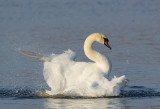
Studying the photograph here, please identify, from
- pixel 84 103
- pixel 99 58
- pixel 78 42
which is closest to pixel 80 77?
pixel 99 58

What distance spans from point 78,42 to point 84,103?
295 inches

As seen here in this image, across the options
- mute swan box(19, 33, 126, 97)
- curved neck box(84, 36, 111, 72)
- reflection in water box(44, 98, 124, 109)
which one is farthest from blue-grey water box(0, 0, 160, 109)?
curved neck box(84, 36, 111, 72)

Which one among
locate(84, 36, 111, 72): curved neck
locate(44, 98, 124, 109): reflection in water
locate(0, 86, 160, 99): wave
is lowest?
locate(44, 98, 124, 109): reflection in water

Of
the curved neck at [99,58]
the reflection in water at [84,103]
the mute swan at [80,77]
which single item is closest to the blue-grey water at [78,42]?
the reflection in water at [84,103]

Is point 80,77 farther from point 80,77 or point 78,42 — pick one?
point 78,42

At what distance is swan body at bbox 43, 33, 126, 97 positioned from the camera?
36.2 ft

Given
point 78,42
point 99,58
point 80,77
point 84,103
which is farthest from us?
point 78,42

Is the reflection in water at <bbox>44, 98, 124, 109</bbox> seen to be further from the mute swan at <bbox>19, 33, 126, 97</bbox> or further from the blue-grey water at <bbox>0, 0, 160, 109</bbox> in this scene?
the mute swan at <bbox>19, 33, 126, 97</bbox>

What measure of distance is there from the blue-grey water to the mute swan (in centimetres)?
21

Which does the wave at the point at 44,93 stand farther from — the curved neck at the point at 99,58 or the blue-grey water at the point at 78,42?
the curved neck at the point at 99,58

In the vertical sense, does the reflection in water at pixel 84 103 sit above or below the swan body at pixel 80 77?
below

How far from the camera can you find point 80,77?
11562mm

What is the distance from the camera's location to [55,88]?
11.7m

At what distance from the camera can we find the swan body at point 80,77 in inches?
435
